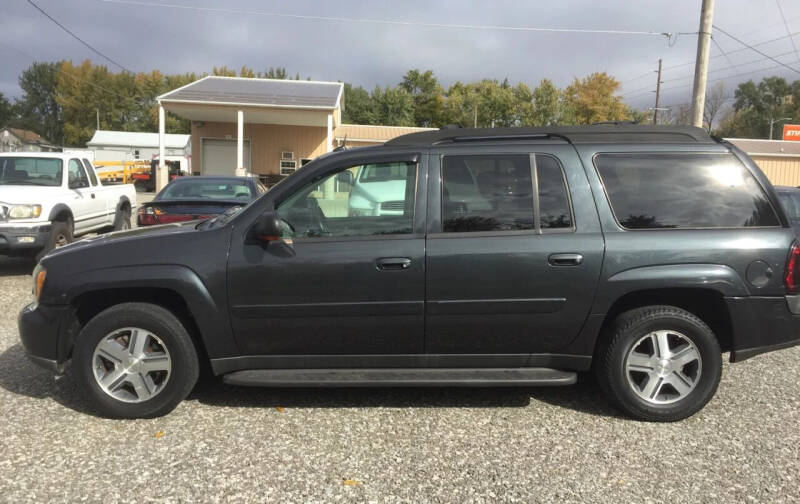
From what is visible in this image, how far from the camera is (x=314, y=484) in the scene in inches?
119

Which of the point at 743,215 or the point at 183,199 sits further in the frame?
the point at 183,199

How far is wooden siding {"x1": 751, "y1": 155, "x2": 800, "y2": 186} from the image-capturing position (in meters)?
33.4

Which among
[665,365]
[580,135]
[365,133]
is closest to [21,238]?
[580,135]

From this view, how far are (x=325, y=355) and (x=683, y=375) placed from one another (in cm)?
232

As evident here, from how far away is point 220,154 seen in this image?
2864cm

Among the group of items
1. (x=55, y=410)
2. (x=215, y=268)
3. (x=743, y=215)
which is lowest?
(x=55, y=410)

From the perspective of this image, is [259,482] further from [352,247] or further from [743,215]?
[743,215]

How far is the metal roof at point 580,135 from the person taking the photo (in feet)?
12.8

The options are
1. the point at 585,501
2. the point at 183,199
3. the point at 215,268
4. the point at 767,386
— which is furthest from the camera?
the point at 183,199

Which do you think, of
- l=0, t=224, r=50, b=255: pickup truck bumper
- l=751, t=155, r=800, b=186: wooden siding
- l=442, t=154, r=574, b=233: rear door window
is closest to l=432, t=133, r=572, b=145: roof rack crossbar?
l=442, t=154, r=574, b=233: rear door window

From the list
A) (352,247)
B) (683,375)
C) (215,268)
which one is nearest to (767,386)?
(683,375)

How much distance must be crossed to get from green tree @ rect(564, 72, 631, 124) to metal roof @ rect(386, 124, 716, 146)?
47.6m

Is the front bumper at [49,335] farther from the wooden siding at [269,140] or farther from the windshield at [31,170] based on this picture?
the wooden siding at [269,140]

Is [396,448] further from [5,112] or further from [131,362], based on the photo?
[5,112]
